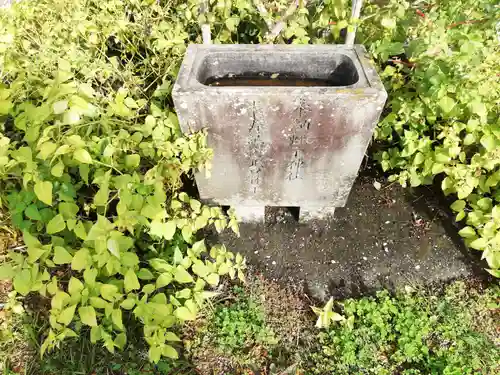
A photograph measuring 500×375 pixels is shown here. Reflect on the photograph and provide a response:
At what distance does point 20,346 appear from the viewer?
2.10m

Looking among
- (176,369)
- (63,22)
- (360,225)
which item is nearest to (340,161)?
(360,225)

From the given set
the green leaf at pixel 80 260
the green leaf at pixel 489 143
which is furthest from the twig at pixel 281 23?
the green leaf at pixel 80 260

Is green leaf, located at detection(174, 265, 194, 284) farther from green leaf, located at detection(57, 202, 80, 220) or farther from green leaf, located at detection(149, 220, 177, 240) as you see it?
green leaf, located at detection(57, 202, 80, 220)

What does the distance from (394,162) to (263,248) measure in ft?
3.98

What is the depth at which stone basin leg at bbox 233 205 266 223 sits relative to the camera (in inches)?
102

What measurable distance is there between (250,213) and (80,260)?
134 cm

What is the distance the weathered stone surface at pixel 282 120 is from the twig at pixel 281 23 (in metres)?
0.44

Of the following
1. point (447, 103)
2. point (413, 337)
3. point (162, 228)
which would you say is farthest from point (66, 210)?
point (447, 103)

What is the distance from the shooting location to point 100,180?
5.58 ft

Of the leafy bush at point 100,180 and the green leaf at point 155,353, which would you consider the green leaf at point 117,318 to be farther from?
the green leaf at point 155,353

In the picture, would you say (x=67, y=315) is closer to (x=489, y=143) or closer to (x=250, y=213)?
(x=250, y=213)

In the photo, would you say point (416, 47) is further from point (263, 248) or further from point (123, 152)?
point (123, 152)

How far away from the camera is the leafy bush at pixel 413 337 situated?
1970 millimetres

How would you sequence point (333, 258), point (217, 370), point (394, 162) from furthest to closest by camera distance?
point (394, 162), point (333, 258), point (217, 370)
